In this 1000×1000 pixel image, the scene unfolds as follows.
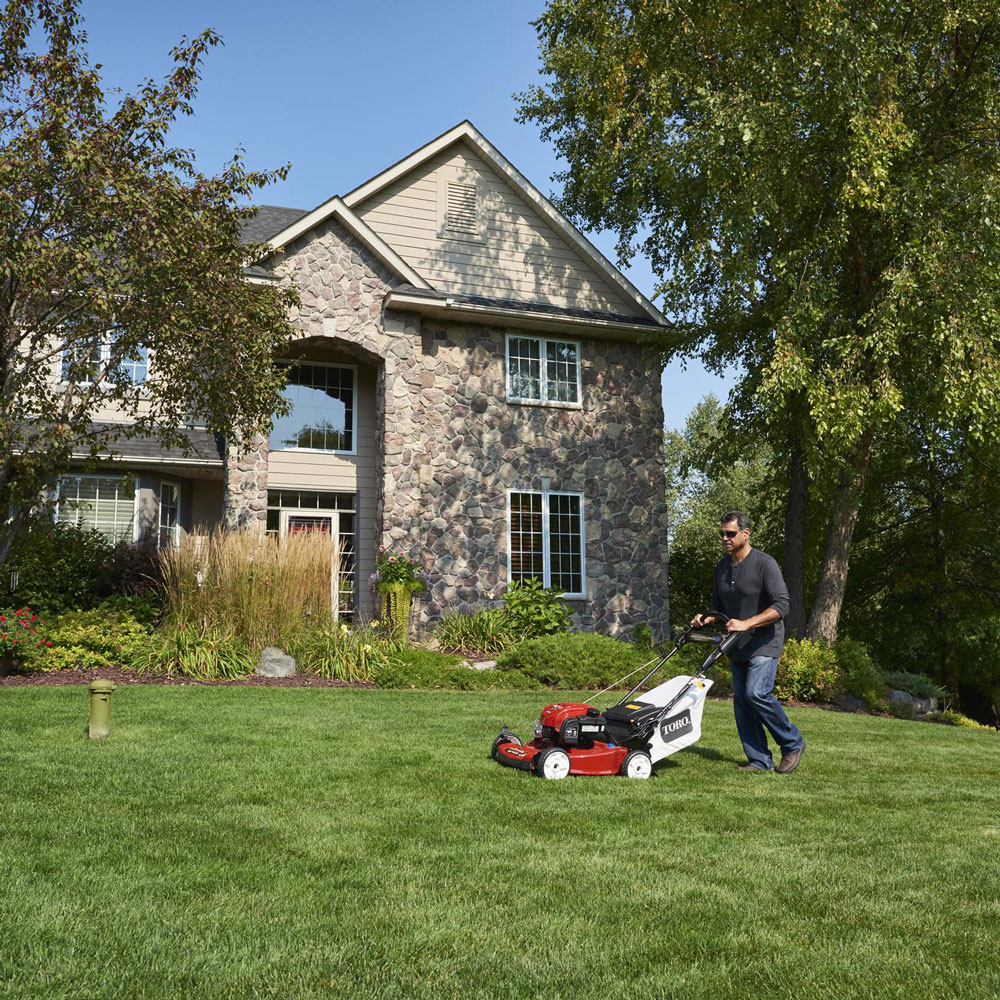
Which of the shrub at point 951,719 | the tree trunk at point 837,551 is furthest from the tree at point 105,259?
the shrub at point 951,719

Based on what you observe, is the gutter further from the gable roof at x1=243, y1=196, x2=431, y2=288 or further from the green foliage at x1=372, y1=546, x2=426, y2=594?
the green foliage at x1=372, y1=546, x2=426, y2=594

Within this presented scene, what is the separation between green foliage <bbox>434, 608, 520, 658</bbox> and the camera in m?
14.9

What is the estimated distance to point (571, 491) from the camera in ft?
56.8

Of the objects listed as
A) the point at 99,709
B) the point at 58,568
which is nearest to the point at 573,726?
the point at 99,709

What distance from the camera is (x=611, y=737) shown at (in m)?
6.41

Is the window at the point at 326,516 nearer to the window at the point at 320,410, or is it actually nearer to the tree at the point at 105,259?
the window at the point at 320,410

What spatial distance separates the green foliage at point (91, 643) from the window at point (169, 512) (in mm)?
4257

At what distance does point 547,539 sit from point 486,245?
561 cm

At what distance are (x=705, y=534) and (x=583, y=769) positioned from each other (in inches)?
1438

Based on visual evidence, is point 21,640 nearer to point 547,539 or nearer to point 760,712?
point 547,539

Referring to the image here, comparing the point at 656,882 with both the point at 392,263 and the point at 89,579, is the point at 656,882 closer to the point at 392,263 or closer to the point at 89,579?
the point at 89,579

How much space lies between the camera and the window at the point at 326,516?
1645 cm

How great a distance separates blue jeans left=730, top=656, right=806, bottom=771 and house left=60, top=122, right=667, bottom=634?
9401 mm

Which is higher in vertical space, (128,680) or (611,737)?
(611,737)
